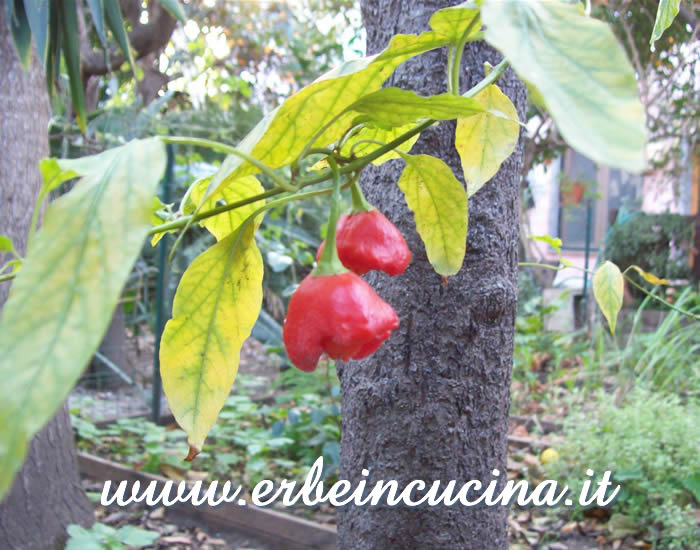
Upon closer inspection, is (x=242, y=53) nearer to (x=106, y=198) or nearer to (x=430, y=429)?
(x=430, y=429)

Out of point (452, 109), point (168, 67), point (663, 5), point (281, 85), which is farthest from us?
point (281, 85)

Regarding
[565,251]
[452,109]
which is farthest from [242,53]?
[452,109]

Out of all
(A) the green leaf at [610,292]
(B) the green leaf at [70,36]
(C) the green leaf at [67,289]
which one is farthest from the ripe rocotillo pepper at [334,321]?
(B) the green leaf at [70,36]

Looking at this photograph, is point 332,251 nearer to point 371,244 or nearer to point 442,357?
point 371,244

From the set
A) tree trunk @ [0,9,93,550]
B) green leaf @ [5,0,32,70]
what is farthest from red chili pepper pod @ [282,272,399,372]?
green leaf @ [5,0,32,70]

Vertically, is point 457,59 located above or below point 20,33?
below

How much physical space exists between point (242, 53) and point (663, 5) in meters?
6.70

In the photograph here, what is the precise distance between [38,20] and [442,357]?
1.55m

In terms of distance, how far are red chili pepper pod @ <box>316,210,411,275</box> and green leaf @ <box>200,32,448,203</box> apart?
0.06m

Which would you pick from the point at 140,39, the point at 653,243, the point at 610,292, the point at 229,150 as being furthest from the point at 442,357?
the point at 653,243

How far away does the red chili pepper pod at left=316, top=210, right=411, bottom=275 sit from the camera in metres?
0.40

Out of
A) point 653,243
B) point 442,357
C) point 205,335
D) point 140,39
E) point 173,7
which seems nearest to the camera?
point 205,335

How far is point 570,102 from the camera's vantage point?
25cm

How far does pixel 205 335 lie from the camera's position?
469 mm
